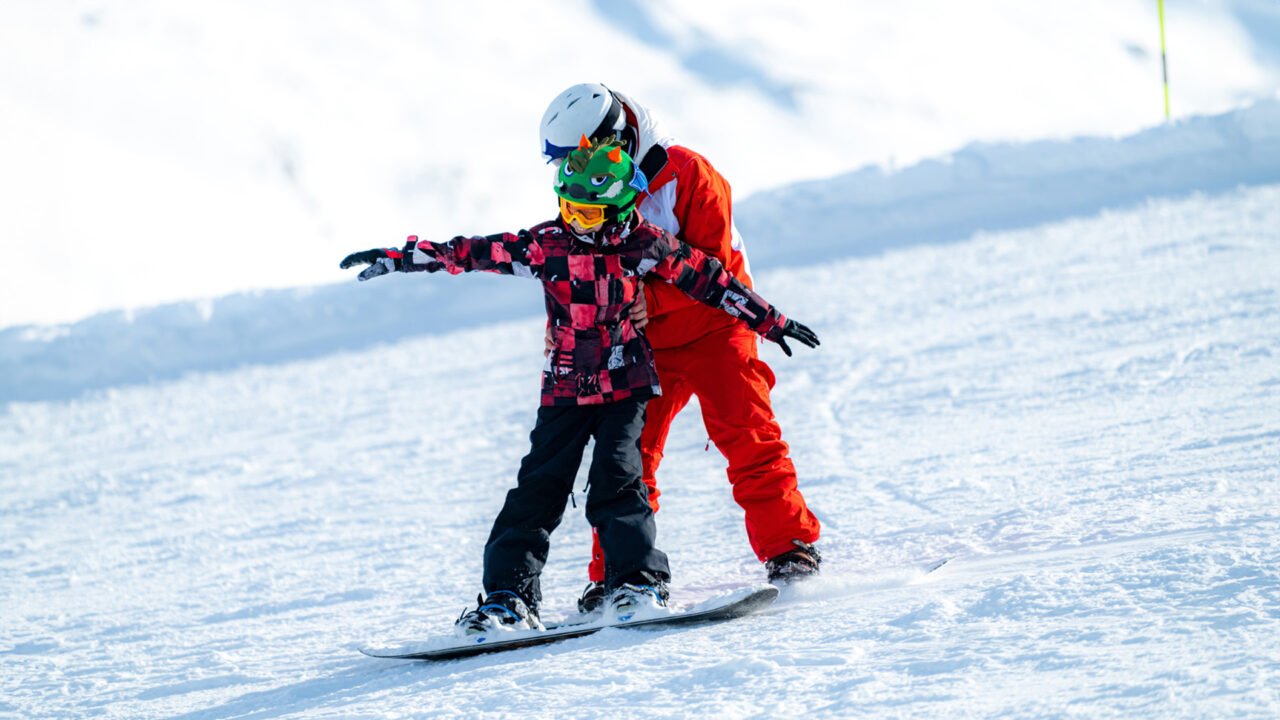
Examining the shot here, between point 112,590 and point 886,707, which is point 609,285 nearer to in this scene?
point 886,707

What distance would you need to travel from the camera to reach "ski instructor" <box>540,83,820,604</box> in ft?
8.37

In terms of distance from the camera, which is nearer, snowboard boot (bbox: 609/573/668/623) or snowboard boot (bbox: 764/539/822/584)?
snowboard boot (bbox: 609/573/668/623)

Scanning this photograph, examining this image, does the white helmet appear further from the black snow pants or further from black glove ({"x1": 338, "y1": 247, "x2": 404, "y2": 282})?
the black snow pants

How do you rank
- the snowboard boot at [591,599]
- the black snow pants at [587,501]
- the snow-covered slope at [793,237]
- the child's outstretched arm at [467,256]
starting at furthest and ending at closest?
the snow-covered slope at [793,237] → the snowboard boot at [591,599] → the child's outstretched arm at [467,256] → the black snow pants at [587,501]

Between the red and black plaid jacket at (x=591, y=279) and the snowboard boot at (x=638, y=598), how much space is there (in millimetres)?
433

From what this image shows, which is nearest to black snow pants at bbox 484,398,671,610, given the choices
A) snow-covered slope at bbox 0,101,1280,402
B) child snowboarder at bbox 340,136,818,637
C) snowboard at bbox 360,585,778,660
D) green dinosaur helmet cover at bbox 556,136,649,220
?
child snowboarder at bbox 340,136,818,637

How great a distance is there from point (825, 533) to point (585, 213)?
1.24 meters

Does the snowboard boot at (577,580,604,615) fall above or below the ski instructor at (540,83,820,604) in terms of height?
below

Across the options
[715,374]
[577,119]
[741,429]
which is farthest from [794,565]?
[577,119]

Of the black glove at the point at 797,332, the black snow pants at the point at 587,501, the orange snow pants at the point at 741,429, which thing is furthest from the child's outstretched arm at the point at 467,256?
the black glove at the point at 797,332

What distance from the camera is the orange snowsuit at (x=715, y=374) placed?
259 centimetres

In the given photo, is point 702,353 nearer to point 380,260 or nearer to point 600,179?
point 600,179

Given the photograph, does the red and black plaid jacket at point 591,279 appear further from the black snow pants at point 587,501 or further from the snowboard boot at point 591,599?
the snowboard boot at point 591,599

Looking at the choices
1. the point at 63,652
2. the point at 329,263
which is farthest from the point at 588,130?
the point at 329,263
